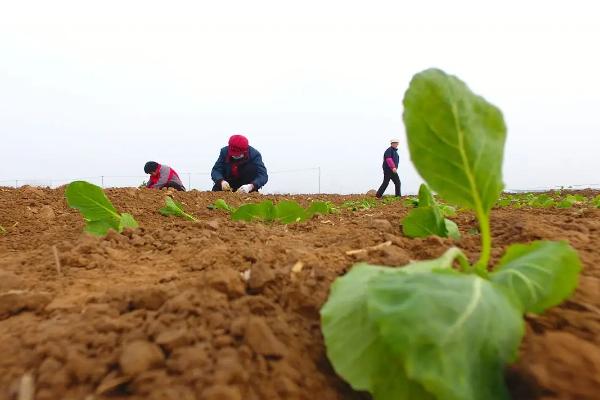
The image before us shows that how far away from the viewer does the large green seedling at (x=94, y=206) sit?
264cm

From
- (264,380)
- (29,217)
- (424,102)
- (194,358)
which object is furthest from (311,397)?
(29,217)

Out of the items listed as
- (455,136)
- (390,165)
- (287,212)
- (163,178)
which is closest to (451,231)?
(455,136)

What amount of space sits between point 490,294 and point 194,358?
552 mm

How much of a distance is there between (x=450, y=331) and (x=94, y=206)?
7.88 feet

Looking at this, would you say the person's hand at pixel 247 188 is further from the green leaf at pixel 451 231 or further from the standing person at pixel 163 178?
the green leaf at pixel 451 231

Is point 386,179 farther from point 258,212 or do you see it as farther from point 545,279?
point 545,279

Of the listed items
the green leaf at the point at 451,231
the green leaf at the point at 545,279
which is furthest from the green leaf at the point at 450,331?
the green leaf at the point at 451,231

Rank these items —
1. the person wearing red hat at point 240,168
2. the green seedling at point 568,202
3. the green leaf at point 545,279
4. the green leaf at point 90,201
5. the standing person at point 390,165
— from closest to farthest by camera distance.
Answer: the green leaf at point 545,279 < the green leaf at point 90,201 < the green seedling at point 568,202 < the person wearing red hat at point 240,168 < the standing person at point 390,165

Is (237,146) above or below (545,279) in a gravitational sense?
above

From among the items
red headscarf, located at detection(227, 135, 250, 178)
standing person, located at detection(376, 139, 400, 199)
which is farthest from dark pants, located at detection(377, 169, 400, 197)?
red headscarf, located at detection(227, 135, 250, 178)

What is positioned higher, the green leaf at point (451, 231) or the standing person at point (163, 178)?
the standing person at point (163, 178)

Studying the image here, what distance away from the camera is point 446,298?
845 mm

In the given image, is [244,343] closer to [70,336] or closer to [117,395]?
[117,395]

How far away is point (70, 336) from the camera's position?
105 centimetres
